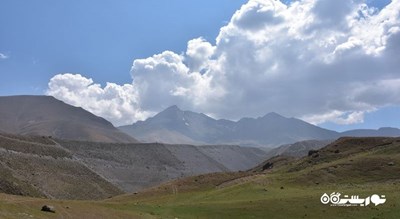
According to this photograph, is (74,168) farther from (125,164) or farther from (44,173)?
(125,164)

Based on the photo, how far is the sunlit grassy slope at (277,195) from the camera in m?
47.2

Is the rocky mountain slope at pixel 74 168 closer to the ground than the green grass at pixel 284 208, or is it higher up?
higher up

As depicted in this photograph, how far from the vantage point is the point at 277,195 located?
64250 millimetres

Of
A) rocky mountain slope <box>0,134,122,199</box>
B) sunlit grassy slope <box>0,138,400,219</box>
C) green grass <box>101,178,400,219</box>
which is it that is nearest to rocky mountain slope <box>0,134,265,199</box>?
rocky mountain slope <box>0,134,122,199</box>

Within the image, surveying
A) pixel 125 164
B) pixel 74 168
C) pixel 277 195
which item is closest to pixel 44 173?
pixel 74 168

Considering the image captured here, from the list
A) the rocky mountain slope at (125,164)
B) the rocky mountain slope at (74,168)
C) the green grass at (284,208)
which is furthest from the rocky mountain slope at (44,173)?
the green grass at (284,208)

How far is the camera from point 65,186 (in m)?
118

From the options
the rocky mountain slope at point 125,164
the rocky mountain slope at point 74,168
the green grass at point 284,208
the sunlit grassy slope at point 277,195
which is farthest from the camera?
the rocky mountain slope at point 125,164

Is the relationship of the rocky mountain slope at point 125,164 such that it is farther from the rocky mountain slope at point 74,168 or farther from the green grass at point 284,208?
the green grass at point 284,208

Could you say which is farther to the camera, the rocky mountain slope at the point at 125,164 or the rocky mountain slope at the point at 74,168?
the rocky mountain slope at the point at 125,164

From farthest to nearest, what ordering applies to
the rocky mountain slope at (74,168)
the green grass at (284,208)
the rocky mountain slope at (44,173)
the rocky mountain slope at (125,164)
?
the rocky mountain slope at (125,164), the rocky mountain slope at (74,168), the rocky mountain slope at (44,173), the green grass at (284,208)

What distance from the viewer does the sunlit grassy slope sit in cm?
4716

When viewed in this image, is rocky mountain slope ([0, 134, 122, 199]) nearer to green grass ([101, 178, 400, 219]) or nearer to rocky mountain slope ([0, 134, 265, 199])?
rocky mountain slope ([0, 134, 265, 199])

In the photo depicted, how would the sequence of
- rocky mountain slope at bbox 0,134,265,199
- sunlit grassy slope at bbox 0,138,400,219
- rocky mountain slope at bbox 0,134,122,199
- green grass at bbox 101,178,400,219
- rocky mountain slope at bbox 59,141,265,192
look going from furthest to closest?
rocky mountain slope at bbox 59,141,265,192, rocky mountain slope at bbox 0,134,265,199, rocky mountain slope at bbox 0,134,122,199, green grass at bbox 101,178,400,219, sunlit grassy slope at bbox 0,138,400,219
